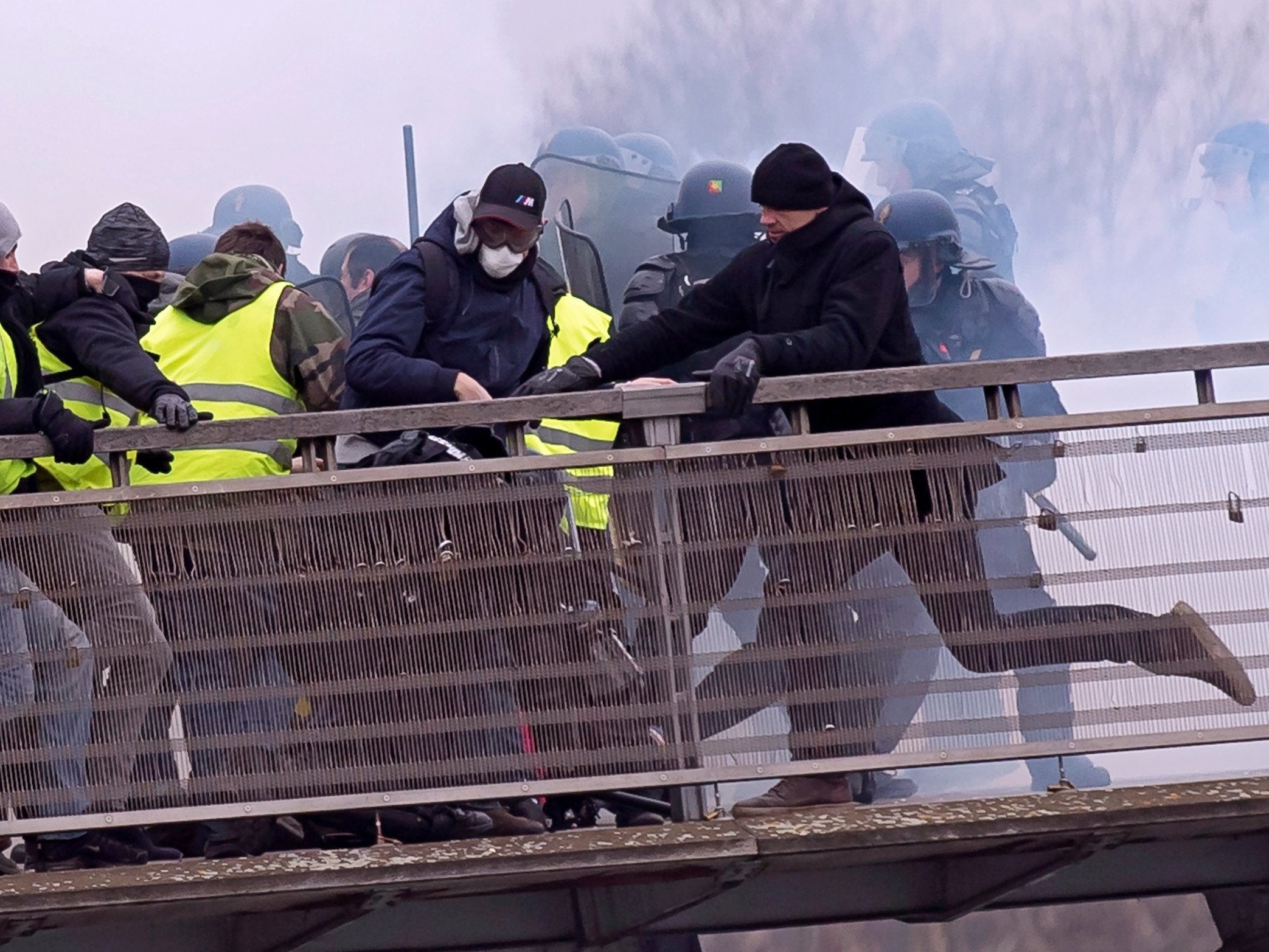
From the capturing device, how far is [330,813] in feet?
16.6

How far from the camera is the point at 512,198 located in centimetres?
566

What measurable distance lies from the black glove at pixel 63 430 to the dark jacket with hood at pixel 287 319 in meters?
0.70

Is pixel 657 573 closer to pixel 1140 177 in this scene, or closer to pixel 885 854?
pixel 885 854

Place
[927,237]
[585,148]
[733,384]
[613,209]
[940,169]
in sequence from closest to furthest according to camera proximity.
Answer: [733,384], [927,237], [613,209], [585,148], [940,169]

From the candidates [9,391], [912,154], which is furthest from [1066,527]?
[912,154]

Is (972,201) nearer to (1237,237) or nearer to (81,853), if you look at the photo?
(1237,237)

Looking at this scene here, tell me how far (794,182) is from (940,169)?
5974 millimetres

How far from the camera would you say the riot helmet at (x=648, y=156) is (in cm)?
1056

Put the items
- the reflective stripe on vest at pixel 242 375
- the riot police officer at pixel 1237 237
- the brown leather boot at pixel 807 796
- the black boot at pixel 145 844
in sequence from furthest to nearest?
the riot police officer at pixel 1237 237 → the reflective stripe on vest at pixel 242 375 → the black boot at pixel 145 844 → the brown leather boot at pixel 807 796

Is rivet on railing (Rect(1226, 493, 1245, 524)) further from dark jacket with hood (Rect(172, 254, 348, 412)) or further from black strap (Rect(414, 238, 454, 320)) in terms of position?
dark jacket with hood (Rect(172, 254, 348, 412))

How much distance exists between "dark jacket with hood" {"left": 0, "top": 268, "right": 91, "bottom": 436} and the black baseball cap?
979 millimetres

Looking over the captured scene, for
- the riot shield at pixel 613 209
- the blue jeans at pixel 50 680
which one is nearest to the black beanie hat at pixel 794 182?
the blue jeans at pixel 50 680

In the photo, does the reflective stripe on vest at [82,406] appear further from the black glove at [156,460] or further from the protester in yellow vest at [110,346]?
the black glove at [156,460]

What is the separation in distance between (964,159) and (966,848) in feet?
22.4
